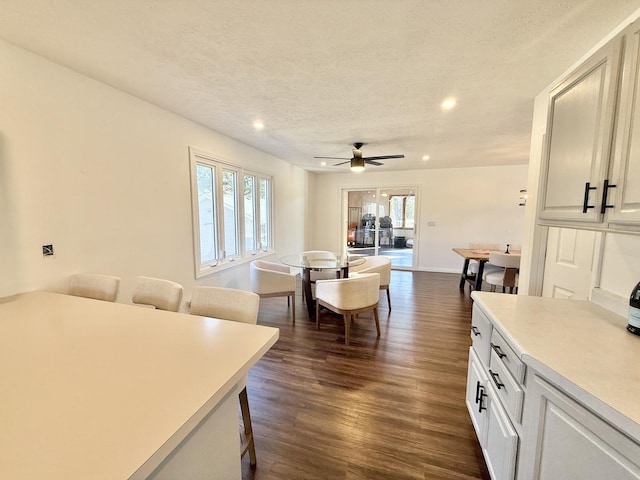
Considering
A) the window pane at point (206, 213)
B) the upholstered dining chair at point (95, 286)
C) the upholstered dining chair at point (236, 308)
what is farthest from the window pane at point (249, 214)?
the upholstered dining chair at point (236, 308)

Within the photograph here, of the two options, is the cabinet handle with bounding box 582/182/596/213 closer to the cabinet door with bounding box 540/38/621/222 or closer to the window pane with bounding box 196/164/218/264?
the cabinet door with bounding box 540/38/621/222

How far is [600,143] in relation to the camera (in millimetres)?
1221

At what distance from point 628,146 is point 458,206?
216 inches

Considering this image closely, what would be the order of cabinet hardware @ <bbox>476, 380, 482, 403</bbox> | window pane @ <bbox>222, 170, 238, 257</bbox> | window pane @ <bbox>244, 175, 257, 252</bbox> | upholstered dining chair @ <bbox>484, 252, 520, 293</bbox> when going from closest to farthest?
cabinet hardware @ <bbox>476, 380, 482, 403</bbox> → upholstered dining chair @ <bbox>484, 252, 520, 293</bbox> → window pane @ <bbox>222, 170, 238, 257</bbox> → window pane @ <bbox>244, 175, 257, 252</bbox>

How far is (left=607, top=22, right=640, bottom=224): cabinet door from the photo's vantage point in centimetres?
107

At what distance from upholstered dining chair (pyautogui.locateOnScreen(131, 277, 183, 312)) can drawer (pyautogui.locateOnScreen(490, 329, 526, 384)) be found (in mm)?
1835

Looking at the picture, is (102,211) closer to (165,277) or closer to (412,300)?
(165,277)

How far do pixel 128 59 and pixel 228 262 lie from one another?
264 centimetres

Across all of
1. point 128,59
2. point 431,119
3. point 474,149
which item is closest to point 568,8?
point 431,119

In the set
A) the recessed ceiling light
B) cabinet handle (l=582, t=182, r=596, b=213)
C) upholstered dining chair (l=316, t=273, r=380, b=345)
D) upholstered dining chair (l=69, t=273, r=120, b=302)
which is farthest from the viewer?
upholstered dining chair (l=316, t=273, r=380, b=345)

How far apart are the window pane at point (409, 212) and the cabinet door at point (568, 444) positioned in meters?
5.91

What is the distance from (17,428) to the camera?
0.68 m

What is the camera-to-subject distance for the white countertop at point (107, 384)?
61 centimetres

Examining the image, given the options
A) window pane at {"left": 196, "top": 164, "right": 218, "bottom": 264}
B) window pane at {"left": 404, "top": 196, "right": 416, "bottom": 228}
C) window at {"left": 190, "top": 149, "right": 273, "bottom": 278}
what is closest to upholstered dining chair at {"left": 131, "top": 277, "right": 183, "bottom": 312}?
window at {"left": 190, "top": 149, "right": 273, "bottom": 278}
